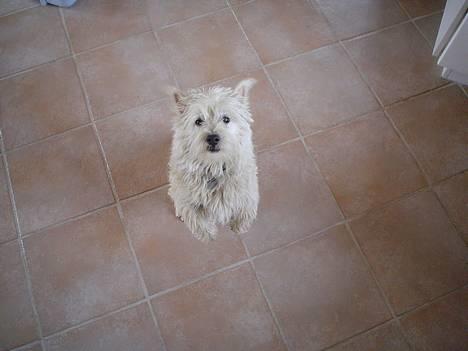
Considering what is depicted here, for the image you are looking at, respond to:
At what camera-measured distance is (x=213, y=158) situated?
165 cm

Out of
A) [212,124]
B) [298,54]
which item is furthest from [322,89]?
[212,124]

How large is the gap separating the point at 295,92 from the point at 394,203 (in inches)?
35.0

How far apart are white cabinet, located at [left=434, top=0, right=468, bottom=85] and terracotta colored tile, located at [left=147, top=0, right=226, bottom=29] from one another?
1.41 m

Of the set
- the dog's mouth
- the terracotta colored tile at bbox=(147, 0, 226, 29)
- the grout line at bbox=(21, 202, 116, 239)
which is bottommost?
the dog's mouth

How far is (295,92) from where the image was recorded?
7.99 ft

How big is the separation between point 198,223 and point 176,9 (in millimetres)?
1621

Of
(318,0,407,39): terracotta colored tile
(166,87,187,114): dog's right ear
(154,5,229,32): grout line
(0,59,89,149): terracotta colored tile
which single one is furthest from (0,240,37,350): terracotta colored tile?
(318,0,407,39): terracotta colored tile

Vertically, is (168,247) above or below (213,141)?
below

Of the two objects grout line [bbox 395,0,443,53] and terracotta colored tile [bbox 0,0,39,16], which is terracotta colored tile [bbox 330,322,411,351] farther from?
terracotta colored tile [bbox 0,0,39,16]

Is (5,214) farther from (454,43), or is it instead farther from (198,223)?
(454,43)

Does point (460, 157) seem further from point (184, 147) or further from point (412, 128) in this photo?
point (184, 147)

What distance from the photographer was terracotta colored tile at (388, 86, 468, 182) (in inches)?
88.1

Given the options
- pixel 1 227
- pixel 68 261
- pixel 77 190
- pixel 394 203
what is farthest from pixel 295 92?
pixel 1 227

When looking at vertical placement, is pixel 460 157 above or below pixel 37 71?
below
